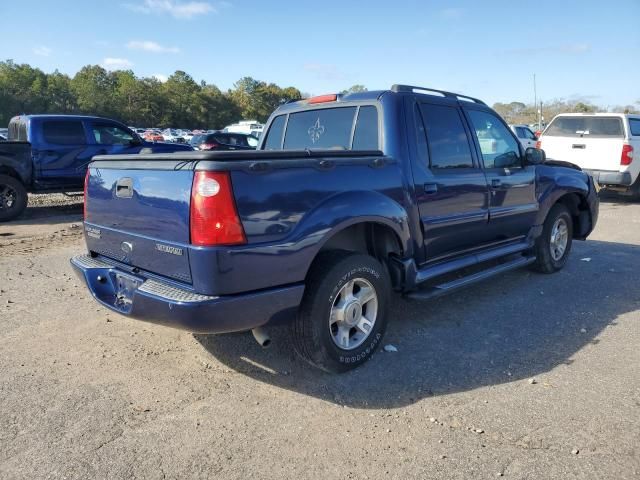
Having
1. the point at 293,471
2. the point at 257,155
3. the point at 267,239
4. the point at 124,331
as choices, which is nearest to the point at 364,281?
the point at 267,239

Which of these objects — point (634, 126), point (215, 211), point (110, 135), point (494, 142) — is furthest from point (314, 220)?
point (634, 126)

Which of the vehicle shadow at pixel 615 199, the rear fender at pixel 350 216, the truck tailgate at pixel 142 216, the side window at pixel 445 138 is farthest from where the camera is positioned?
the vehicle shadow at pixel 615 199

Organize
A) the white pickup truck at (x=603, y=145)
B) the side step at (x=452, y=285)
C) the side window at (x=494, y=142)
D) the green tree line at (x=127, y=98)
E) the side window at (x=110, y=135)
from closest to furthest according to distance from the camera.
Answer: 1. the side step at (x=452, y=285)
2. the side window at (x=494, y=142)
3. the side window at (x=110, y=135)
4. the white pickup truck at (x=603, y=145)
5. the green tree line at (x=127, y=98)

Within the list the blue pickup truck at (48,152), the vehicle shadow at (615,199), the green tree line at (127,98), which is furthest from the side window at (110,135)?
the green tree line at (127,98)

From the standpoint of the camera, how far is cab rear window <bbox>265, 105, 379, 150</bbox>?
3.97 m

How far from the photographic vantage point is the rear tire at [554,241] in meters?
5.71

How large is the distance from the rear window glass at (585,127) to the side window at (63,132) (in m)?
10.9

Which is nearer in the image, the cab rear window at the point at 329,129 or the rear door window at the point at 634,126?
the cab rear window at the point at 329,129

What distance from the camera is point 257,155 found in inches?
115

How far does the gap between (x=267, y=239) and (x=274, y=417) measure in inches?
40.9

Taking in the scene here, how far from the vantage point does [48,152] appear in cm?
990

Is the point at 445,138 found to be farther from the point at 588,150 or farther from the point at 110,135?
the point at 588,150

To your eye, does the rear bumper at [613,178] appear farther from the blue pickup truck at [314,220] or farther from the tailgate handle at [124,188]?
the tailgate handle at [124,188]

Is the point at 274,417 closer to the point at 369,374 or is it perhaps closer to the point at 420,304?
the point at 369,374
